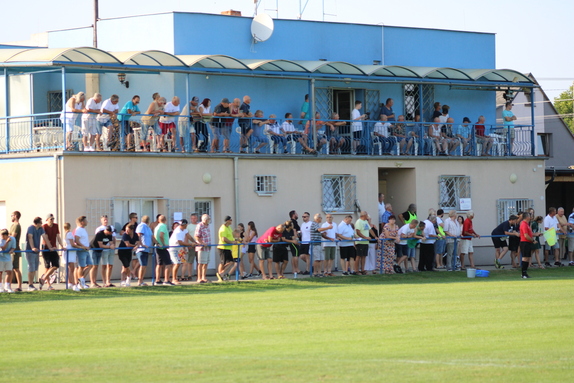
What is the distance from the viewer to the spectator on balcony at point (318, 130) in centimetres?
2988

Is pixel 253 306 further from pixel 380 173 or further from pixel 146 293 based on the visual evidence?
pixel 380 173

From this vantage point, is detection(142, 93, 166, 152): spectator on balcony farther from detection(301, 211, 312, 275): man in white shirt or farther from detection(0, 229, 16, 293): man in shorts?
detection(0, 229, 16, 293): man in shorts

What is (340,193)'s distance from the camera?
3056 cm

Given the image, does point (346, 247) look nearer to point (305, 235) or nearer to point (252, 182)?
point (305, 235)

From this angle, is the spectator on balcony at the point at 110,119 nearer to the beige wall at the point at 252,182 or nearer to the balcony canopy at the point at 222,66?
the beige wall at the point at 252,182

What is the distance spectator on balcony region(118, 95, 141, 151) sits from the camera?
26.1m

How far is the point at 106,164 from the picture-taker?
2598cm

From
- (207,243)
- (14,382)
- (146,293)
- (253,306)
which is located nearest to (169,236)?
(207,243)

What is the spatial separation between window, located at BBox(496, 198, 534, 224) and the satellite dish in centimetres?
934

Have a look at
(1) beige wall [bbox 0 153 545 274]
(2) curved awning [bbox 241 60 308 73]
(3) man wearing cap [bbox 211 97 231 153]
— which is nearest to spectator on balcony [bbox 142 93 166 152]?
(1) beige wall [bbox 0 153 545 274]

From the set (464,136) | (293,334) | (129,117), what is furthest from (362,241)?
(293,334)

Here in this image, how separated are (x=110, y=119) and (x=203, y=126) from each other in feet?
10.2

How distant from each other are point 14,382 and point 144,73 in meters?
18.8


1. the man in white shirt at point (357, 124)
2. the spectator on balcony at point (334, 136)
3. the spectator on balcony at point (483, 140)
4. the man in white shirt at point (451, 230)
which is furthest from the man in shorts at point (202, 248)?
the spectator on balcony at point (483, 140)
